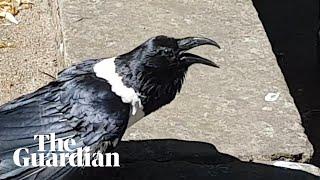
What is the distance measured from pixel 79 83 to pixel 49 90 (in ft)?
0.31

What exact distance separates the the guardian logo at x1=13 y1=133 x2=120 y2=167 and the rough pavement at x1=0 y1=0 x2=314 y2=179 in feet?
1.14

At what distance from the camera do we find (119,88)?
2.57m

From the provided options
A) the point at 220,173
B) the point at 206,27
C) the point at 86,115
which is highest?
the point at 206,27

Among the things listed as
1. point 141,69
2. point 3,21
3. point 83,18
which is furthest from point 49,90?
point 3,21

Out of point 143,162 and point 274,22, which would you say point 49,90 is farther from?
point 274,22

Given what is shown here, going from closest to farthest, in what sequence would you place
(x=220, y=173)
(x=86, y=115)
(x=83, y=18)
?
(x=86, y=115)
(x=220, y=173)
(x=83, y=18)

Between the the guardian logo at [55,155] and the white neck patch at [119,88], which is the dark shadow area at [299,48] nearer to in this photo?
the white neck patch at [119,88]

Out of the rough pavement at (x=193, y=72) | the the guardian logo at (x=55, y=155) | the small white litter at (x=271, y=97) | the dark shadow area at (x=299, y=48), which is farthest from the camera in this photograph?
the dark shadow area at (x=299, y=48)

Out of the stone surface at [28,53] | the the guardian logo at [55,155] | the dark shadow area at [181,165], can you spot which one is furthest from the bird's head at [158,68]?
the stone surface at [28,53]

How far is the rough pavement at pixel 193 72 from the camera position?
297cm

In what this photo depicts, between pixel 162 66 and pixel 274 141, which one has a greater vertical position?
pixel 162 66

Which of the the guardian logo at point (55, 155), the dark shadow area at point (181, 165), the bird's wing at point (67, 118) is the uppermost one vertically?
the bird's wing at point (67, 118)

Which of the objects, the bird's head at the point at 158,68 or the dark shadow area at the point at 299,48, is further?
the dark shadow area at the point at 299,48

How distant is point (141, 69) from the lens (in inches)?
101
